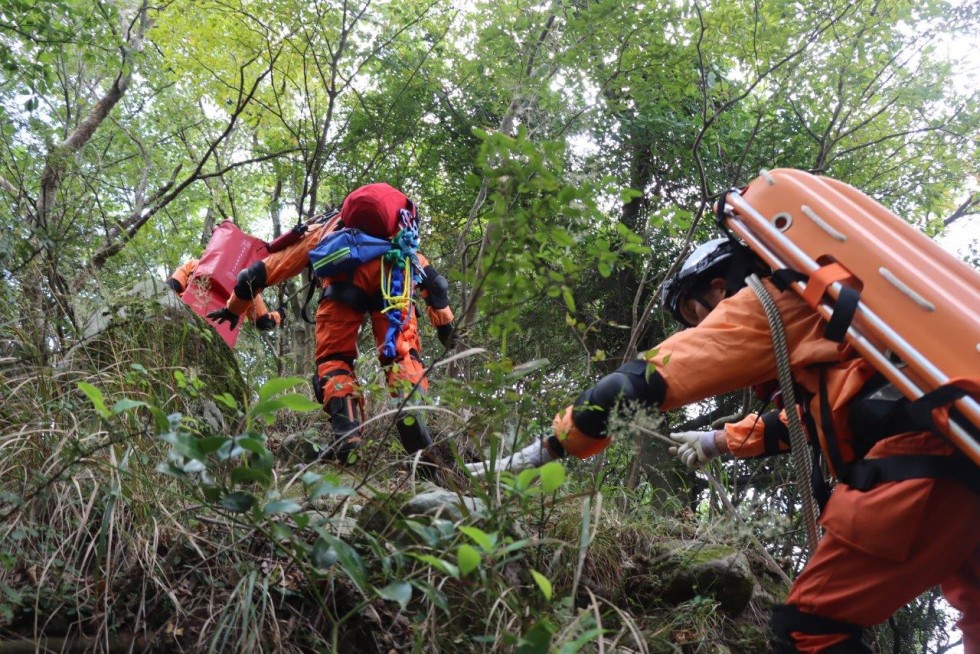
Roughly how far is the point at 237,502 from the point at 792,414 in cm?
169

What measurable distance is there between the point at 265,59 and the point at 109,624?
6.02m

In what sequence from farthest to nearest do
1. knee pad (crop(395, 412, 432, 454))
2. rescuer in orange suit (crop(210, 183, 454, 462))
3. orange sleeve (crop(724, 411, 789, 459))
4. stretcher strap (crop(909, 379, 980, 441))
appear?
rescuer in orange suit (crop(210, 183, 454, 462))
knee pad (crop(395, 412, 432, 454))
orange sleeve (crop(724, 411, 789, 459))
stretcher strap (crop(909, 379, 980, 441))

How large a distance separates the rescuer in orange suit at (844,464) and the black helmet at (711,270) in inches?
14.6

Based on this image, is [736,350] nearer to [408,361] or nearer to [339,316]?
[408,361]

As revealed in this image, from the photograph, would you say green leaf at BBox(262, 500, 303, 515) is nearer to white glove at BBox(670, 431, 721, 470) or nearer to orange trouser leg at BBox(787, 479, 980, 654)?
orange trouser leg at BBox(787, 479, 980, 654)

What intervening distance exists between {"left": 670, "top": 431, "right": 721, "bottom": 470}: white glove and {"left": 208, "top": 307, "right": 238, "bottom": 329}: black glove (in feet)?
10.3

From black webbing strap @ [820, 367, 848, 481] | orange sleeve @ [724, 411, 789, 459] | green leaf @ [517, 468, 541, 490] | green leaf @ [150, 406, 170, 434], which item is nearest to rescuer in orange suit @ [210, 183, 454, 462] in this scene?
orange sleeve @ [724, 411, 789, 459]

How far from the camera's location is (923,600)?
4695mm

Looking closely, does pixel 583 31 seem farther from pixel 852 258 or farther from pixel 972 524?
pixel 972 524

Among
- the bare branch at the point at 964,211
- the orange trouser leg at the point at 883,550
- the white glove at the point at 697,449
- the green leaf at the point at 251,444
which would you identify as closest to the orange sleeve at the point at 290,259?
the white glove at the point at 697,449

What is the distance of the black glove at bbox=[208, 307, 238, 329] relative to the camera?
4.70 meters

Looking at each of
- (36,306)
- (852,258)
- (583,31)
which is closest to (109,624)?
(36,306)

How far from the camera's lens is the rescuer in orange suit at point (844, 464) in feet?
6.51

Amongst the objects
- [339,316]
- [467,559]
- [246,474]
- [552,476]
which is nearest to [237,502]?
[246,474]
